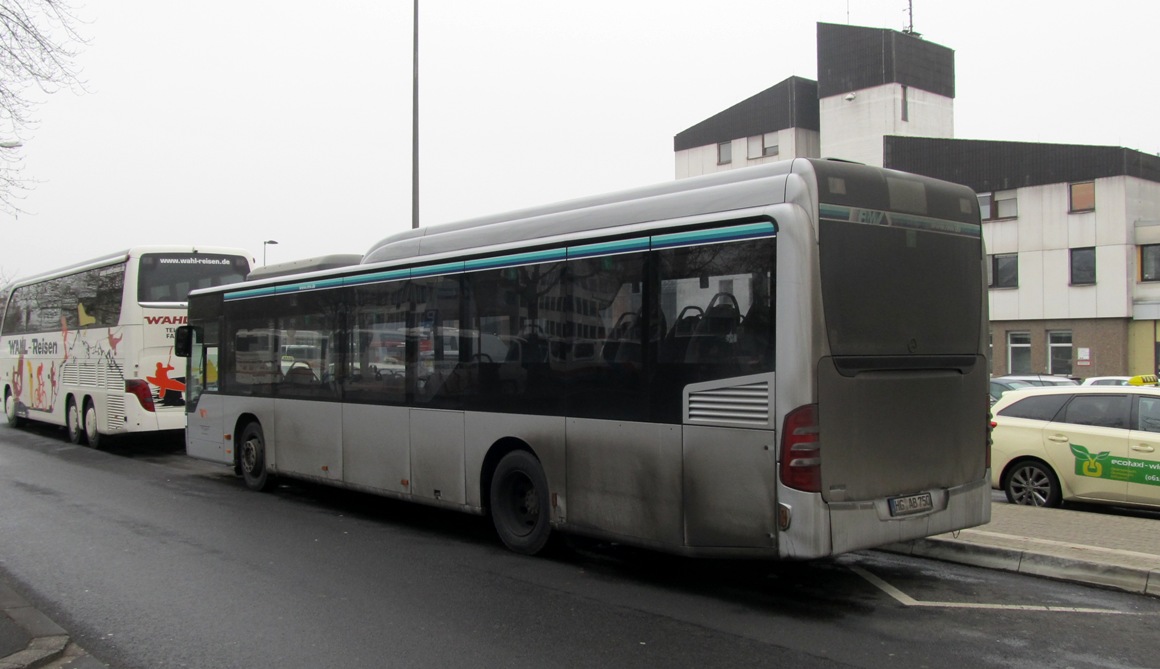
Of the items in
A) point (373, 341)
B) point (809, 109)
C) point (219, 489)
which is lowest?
point (219, 489)

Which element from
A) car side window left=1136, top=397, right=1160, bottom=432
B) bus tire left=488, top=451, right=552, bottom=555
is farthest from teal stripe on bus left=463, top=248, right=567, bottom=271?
car side window left=1136, top=397, right=1160, bottom=432

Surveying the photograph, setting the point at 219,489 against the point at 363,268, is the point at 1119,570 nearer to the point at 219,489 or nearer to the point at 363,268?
the point at 363,268

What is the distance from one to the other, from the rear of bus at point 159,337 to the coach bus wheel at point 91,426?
218 centimetres

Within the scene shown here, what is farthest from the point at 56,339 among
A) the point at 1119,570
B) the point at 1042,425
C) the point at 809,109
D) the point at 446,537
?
the point at 809,109

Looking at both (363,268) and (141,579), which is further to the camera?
(363,268)

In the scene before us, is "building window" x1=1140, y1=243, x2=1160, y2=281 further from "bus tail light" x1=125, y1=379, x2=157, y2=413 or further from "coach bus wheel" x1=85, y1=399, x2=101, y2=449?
"coach bus wheel" x1=85, y1=399, x2=101, y2=449

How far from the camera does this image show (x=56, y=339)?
68.6 feet

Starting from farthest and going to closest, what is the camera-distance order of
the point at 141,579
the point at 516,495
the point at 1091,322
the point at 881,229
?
the point at 1091,322 → the point at 516,495 → the point at 141,579 → the point at 881,229

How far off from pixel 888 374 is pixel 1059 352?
41.8 m

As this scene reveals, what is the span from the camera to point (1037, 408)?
11.9 m

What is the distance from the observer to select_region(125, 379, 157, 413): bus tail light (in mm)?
17516

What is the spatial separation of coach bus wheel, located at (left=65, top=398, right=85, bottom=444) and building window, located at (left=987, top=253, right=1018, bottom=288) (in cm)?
3887

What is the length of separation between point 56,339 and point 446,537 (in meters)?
14.7

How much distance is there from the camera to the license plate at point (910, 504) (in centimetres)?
701
